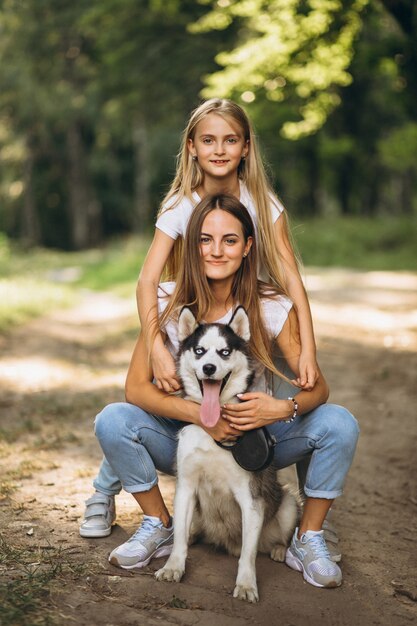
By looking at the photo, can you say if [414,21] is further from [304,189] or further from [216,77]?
[304,189]

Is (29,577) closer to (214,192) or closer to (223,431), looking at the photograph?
(223,431)

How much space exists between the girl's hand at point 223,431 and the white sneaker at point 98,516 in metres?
0.92

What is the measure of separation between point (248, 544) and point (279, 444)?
1.88ft

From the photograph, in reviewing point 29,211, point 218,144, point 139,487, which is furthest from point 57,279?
point 29,211

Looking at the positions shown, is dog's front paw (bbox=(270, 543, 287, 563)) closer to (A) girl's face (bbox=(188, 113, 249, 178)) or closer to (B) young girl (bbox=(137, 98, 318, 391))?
(B) young girl (bbox=(137, 98, 318, 391))

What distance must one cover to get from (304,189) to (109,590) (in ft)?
111

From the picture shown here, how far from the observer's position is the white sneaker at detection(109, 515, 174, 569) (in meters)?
3.39

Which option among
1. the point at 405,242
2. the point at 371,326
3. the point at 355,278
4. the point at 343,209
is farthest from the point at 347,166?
the point at 371,326

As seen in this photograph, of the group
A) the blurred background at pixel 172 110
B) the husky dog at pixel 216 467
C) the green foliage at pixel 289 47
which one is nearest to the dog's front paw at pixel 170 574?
the husky dog at pixel 216 467

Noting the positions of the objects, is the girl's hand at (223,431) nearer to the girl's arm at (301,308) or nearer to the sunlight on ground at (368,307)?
the girl's arm at (301,308)

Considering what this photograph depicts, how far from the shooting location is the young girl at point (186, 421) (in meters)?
3.46

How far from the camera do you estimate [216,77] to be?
1429 cm

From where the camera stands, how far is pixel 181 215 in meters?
3.73

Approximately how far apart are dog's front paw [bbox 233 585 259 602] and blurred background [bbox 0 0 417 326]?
9248 mm
